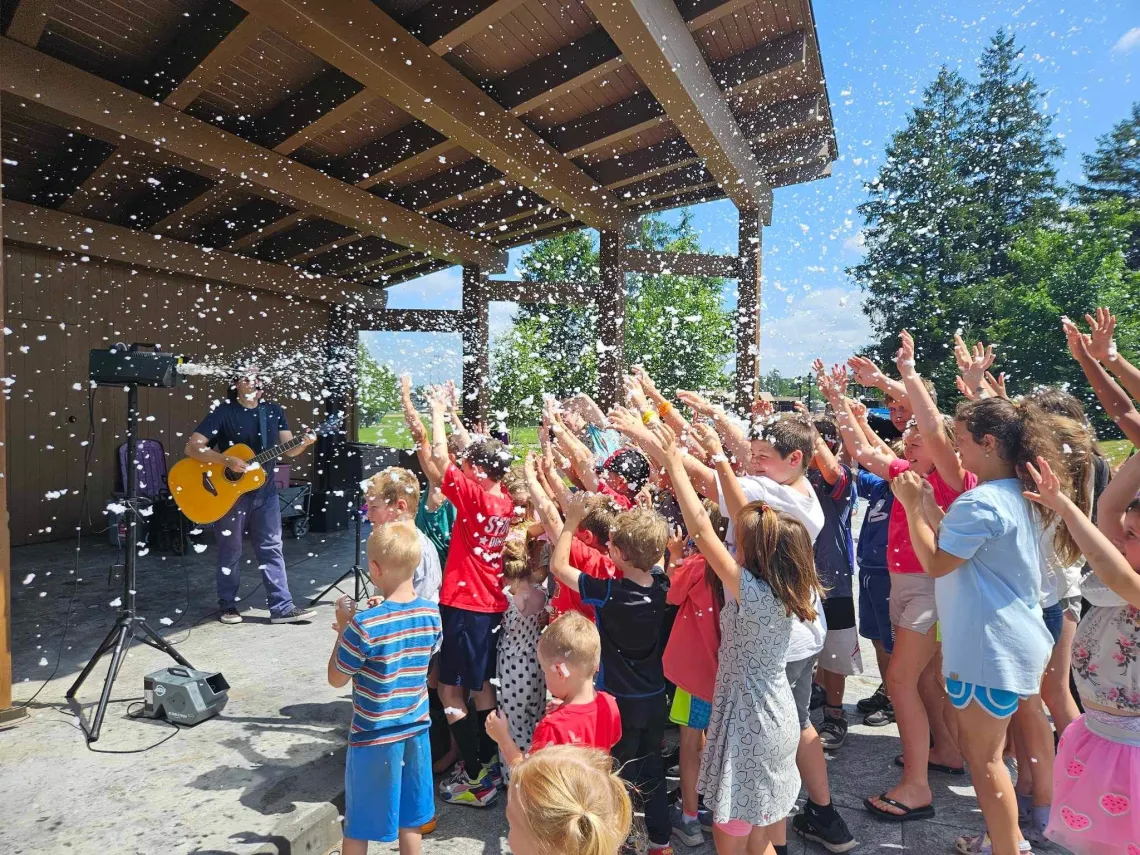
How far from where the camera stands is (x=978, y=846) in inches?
97.8

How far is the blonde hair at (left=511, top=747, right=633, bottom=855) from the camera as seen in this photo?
4.00 feet

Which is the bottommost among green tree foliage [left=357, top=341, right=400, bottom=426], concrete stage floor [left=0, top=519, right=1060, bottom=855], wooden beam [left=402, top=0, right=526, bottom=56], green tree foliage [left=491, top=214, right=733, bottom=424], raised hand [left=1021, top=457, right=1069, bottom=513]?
concrete stage floor [left=0, top=519, right=1060, bottom=855]

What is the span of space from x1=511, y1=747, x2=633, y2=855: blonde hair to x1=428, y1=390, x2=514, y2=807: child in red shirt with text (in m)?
1.75

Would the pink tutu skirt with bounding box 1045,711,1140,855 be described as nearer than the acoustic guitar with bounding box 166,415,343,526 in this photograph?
Yes

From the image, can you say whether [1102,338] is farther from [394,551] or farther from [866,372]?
[394,551]

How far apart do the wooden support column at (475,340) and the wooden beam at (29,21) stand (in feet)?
15.4

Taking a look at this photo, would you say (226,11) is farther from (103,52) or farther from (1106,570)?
(1106,570)

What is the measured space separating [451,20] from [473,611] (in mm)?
3447

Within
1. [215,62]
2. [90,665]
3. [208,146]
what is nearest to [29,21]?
[215,62]

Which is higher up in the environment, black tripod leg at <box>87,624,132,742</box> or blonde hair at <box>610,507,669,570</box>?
blonde hair at <box>610,507,669,570</box>

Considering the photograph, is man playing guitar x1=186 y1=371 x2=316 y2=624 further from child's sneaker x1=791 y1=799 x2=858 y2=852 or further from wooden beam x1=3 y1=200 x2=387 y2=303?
child's sneaker x1=791 y1=799 x2=858 y2=852

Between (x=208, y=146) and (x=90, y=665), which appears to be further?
(x=208, y=146)

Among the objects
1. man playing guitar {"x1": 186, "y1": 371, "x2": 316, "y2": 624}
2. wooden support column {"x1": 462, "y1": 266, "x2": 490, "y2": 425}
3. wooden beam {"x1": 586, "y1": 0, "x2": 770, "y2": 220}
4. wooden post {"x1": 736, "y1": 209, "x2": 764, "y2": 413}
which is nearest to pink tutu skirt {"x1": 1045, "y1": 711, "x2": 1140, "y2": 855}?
wooden beam {"x1": 586, "y1": 0, "x2": 770, "y2": 220}

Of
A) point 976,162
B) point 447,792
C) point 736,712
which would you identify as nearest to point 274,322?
point 447,792
